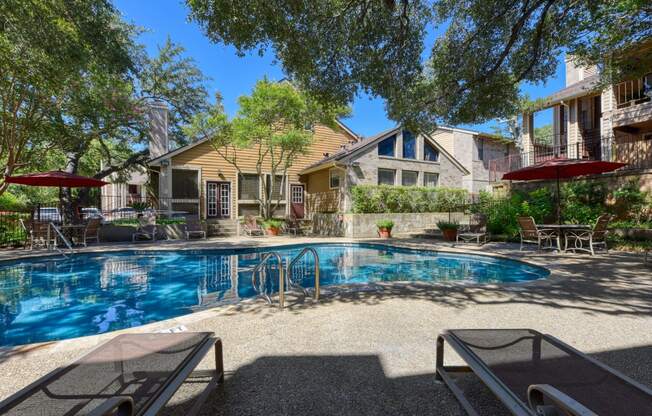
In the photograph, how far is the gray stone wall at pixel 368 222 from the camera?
15.4 metres

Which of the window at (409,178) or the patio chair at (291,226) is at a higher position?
the window at (409,178)

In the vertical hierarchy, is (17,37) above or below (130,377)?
above

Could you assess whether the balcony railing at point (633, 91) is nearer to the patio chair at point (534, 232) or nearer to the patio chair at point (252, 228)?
the patio chair at point (534, 232)

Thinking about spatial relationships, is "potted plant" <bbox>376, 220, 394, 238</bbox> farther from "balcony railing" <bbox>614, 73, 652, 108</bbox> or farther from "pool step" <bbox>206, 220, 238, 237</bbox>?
"balcony railing" <bbox>614, 73, 652, 108</bbox>

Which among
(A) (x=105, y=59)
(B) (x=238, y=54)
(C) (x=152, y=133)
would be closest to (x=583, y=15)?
(B) (x=238, y=54)

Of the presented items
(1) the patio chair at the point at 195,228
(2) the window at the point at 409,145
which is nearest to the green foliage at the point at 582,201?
(2) the window at the point at 409,145

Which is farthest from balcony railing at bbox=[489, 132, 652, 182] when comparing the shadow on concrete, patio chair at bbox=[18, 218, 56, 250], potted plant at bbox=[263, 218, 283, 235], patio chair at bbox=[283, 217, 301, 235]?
patio chair at bbox=[18, 218, 56, 250]

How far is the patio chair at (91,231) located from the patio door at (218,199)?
5756 mm

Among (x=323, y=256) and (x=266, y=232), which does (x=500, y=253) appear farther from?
(x=266, y=232)

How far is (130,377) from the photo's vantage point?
76.9 inches

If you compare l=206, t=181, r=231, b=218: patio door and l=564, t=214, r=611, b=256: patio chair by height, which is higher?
l=206, t=181, r=231, b=218: patio door

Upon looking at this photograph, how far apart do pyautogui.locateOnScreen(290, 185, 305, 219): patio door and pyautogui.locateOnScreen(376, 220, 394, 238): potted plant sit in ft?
20.5

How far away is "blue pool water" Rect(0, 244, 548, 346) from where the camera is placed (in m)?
5.02

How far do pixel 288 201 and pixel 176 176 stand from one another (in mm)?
6572
